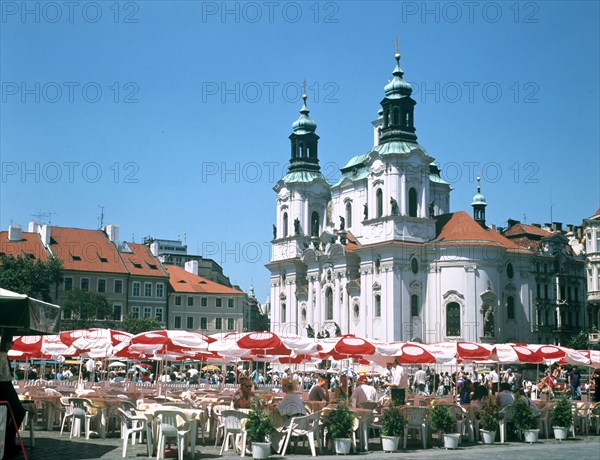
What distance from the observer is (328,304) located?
76.4 metres

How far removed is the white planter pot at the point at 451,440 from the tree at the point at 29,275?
49610mm

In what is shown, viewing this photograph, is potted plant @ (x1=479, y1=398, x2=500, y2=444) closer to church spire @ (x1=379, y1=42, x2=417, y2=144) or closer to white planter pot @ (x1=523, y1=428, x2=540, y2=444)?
white planter pot @ (x1=523, y1=428, x2=540, y2=444)

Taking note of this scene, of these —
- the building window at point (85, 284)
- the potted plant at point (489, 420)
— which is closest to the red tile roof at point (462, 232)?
the building window at point (85, 284)

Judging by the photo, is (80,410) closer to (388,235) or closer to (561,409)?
(561,409)

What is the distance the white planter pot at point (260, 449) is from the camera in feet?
54.6

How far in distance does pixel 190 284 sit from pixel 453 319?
28.3 metres

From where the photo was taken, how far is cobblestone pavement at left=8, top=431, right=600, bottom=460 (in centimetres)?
1686

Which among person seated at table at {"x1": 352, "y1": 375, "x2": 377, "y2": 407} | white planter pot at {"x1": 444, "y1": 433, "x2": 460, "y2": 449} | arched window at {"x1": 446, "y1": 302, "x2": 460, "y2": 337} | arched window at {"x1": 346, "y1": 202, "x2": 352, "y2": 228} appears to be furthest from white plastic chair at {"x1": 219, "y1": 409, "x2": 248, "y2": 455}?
arched window at {"x1": 346, "y1": 202, "x2": 352, "y2": 228}

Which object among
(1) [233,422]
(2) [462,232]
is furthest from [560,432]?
(2) [462,232]

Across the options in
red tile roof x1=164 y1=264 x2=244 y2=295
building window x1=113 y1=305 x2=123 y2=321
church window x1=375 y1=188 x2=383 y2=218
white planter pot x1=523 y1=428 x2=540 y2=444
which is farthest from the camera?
red tile roof x1=164 y1=264 x2=244 y2=295

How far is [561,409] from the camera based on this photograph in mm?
22203

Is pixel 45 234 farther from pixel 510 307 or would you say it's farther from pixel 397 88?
pixel 510 307

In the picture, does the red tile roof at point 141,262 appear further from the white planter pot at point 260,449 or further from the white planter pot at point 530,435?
the white planter pot at point 260,449

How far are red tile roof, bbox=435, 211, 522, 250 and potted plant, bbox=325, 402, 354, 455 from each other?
168 feet
